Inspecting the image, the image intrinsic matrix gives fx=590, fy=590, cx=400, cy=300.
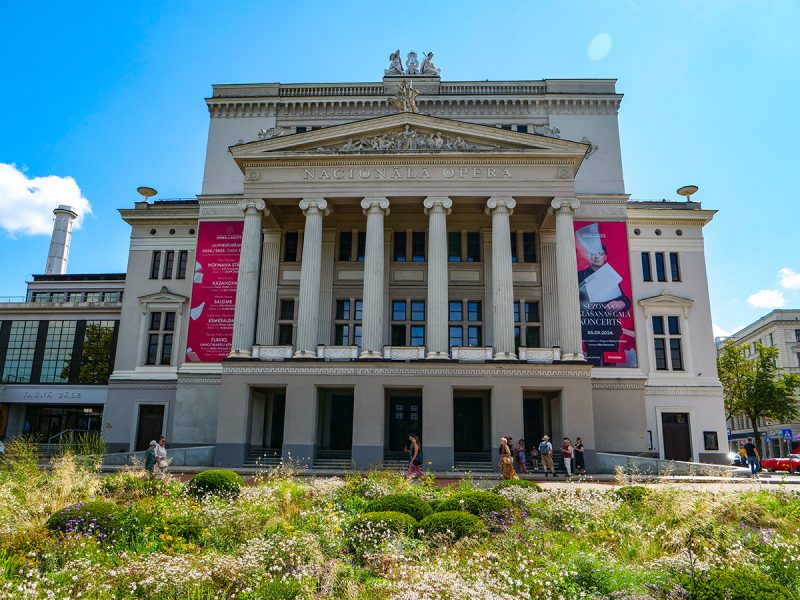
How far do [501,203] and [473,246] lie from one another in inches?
199

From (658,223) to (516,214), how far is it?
1110 cm

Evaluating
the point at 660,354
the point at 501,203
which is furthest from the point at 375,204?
the point at 660,354

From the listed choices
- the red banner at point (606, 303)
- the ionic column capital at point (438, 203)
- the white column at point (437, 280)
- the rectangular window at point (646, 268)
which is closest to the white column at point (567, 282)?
the red banner at point (606, 303)

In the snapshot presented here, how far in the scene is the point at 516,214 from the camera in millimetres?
39562

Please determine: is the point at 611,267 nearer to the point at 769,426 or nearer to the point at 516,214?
the point at 516,214

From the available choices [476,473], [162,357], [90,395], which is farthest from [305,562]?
[90,395]

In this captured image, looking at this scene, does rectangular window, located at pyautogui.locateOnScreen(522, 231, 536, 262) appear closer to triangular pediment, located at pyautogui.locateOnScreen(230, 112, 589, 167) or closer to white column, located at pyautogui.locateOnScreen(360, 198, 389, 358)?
triangular pediment, located at pyautogui.locateOnScreen(230, 112, 589, 167)

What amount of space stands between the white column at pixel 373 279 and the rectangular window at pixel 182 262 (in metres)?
15.9

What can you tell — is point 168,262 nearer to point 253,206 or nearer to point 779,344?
point 253,206

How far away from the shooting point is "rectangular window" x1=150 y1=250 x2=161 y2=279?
145ft

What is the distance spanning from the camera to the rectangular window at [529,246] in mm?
39969

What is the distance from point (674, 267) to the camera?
1651 inches

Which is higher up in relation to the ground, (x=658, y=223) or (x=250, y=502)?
(x=658, y=223)

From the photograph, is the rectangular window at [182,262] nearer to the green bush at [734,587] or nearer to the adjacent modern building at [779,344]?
the green bush at [734,587]
